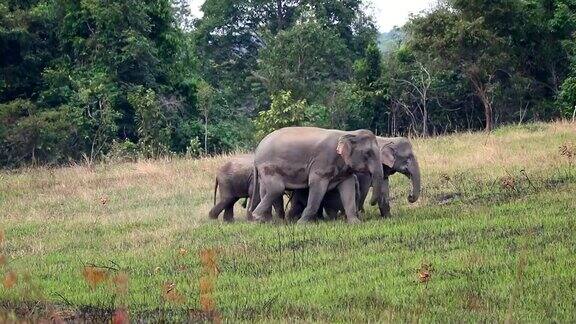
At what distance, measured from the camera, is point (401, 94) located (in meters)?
39.5

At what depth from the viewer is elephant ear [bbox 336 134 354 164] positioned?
554 inches

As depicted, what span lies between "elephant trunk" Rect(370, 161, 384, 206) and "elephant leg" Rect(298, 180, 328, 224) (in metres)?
0.83

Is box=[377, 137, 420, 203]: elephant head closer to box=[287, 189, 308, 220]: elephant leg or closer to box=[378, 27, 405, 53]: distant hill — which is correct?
box=[287, 189, 308, 220]: elephant leg

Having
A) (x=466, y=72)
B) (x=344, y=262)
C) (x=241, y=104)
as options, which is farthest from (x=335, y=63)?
(x=344, y=262)

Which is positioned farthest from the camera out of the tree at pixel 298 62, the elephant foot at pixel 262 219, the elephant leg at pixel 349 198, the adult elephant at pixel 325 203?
the tree at pixel 298 62

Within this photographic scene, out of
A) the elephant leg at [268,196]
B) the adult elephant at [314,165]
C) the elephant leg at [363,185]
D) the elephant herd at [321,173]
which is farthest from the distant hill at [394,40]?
the elephant leg at [268,196]

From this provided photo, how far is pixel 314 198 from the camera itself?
14312 millimetres

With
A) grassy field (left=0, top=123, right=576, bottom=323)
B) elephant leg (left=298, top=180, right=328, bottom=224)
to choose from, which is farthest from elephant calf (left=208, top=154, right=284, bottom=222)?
elephant leg (left=298, top=180, right=328, bottom=224)

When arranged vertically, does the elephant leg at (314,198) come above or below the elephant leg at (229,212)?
above

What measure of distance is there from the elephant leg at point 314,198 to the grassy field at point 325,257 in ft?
1.54

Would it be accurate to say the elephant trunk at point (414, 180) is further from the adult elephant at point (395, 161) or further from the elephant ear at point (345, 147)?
the elephant ear at point (345, 147)

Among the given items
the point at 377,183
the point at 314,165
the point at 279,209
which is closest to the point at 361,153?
the point at 377,183

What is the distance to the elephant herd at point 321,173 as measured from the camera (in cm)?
1415

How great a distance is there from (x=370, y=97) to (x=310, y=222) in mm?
25425
